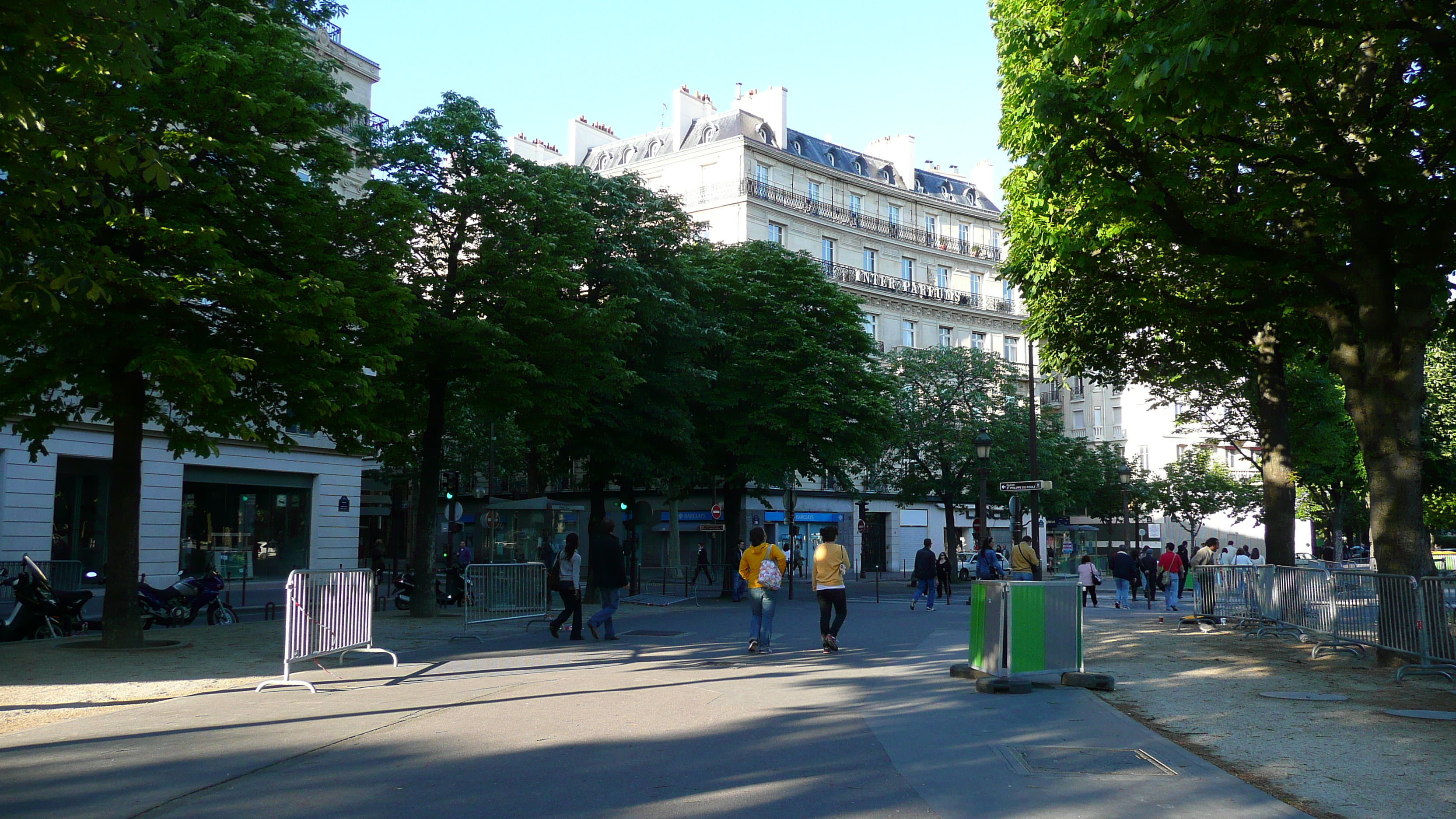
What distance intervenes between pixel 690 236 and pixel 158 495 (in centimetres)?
1584

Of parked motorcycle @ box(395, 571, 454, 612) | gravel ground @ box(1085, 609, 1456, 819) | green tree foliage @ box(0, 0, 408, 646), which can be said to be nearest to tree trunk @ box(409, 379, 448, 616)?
parked motorcycle @ box(395, 571, 454, 612)

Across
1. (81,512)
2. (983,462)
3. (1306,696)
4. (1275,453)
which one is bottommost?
(1306,696)

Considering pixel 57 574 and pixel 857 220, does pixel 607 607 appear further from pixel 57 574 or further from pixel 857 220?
pixel 857 220

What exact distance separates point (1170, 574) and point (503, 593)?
17343 mm

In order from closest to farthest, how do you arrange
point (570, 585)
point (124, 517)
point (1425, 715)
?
point (1425, 715) < point (124, 517) < point (570, 585)

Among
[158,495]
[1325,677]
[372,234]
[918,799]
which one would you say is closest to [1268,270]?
[1325,677]

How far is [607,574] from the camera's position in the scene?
53.1 feet

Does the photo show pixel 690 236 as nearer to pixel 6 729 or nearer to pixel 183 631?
pixel 183 631

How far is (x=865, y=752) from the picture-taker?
7559 mm

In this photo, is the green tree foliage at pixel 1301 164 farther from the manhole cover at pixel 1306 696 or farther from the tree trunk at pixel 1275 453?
the tree trunk at pixel 1275 453

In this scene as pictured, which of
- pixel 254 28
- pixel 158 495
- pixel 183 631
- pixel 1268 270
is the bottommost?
pixel 183 631

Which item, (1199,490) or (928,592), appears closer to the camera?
(928,592)

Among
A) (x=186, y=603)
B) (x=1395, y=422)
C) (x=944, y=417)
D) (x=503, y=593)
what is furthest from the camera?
(x=944, y=417)

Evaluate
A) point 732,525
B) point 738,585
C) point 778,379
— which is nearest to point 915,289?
point 732,525
